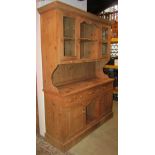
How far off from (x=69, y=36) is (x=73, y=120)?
1.29 meters

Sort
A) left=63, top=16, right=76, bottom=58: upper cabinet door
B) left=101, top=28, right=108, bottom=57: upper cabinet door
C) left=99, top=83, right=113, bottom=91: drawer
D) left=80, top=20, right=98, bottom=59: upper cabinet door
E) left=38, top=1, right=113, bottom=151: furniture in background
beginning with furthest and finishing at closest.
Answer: left=101, top=28, right=108, bottom=57: upper cabinet door, left=99, top=83, right=113, bottom=91: drawer, left=80, top=20, right=98, bottom=59: upper cabinet door, left=63, top=16, right=76, bottom=58: upper cabinet door, left=38, top=1, right=113, bottom=151: furniture in background

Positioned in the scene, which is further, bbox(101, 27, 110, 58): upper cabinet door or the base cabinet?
bbox(101, 27, 110, 58): upper cabinet door

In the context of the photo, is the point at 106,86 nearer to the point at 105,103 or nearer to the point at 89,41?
the point at 105,103

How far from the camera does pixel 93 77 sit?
3.65m

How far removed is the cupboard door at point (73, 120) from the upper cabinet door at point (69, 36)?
0.81 m

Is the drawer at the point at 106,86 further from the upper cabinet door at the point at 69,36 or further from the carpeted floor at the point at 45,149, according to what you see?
the carpeted floor at the point at 45,149

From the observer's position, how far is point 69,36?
2.56 meters

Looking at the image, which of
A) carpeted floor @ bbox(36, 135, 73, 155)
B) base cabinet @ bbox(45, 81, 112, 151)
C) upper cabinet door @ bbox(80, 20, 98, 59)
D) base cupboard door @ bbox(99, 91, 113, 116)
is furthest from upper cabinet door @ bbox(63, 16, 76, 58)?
carpeted floor @ bbox(36, 135, 73, 155)

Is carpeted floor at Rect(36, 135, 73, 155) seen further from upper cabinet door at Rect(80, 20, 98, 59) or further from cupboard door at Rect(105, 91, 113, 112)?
upper cabinet door at Rect(80, 20, 98, 59)

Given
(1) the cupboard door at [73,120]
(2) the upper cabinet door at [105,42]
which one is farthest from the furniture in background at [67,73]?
(2) the upper cabinet door at [105,42]

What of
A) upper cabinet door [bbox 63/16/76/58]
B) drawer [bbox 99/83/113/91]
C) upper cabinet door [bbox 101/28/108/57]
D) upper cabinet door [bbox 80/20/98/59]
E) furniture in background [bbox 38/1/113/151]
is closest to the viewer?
furniture in background [bbox 38/1/113/151]

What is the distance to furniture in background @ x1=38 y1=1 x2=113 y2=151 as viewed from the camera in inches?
92.7

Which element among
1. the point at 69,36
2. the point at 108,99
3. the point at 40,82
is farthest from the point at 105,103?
the point at 69,36
